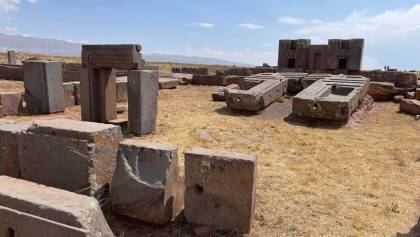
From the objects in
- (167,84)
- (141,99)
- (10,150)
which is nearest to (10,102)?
(141,99)

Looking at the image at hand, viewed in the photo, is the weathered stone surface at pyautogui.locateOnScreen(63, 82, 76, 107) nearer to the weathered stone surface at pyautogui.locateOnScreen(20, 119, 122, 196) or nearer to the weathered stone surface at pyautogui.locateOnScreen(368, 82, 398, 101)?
the weathered stone surface at pyautogui.locateOnScreen(20, 119, 122, 196)

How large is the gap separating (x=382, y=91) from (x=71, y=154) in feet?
39.9

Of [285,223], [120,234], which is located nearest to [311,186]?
[285,223]

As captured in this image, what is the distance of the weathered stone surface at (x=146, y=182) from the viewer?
384cm

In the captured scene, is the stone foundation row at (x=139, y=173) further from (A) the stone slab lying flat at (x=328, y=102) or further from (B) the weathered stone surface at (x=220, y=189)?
(A) the stone slab lying flat at (x=328, y=102)

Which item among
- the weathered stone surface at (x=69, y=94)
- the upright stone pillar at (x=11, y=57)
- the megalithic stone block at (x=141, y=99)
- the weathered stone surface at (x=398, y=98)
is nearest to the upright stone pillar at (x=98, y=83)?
the megalithic stone block at (x=141, y=99)

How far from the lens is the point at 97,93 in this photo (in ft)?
28.5

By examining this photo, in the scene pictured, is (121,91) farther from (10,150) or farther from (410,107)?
(410,107)

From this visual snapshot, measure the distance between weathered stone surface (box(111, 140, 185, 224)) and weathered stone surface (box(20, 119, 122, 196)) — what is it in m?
0.27

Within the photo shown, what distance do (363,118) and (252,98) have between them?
3.30 metres

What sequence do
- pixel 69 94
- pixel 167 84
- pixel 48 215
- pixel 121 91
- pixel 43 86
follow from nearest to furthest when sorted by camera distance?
1. pixel 48 215
2. pixel 43 86
3. pixel 69 94
4. pixel 121 91
5. pixel 167 84

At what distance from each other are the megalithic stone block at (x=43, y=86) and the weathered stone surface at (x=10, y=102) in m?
0.29

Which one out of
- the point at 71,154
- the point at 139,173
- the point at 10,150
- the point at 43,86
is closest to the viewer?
the point at 139,173

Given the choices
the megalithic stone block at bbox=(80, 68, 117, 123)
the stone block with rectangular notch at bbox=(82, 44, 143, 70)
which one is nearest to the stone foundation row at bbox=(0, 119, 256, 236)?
the stone block with rectangular notch at bbox=(82, 44, 143, 70)
